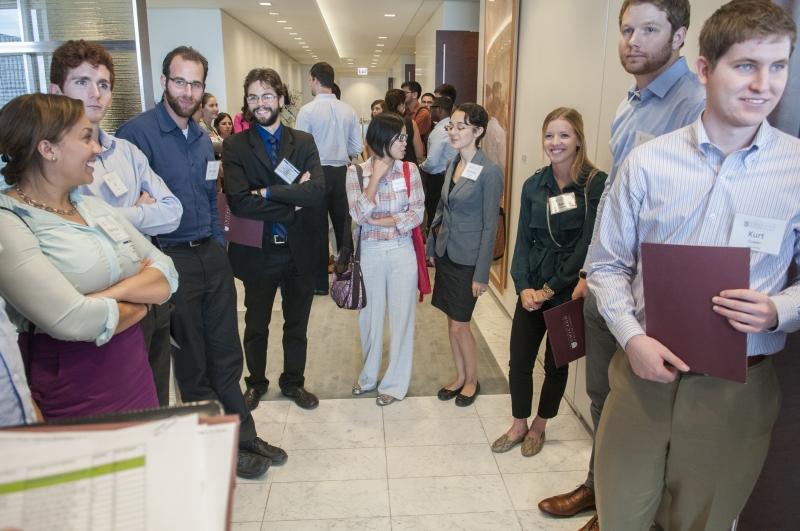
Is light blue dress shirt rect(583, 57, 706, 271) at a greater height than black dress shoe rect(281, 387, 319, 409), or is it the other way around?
light blue dress shirt rect(583, 57, 706, 271)

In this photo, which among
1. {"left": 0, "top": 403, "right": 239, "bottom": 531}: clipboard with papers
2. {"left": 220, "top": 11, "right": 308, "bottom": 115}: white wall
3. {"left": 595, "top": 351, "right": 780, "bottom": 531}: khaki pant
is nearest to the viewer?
{"left": 0, "top": 403, "right": 239, "bottom": 531}: clipboard with papers

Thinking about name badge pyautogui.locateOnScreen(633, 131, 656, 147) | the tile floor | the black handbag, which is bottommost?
the tile floor

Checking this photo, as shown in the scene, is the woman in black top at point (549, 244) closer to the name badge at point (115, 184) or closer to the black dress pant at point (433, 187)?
the name badge at point (115, 184)

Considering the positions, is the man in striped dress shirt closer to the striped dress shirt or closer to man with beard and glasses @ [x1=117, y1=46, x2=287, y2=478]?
the striped dress shirt

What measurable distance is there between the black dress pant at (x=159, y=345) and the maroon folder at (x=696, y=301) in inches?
63.5

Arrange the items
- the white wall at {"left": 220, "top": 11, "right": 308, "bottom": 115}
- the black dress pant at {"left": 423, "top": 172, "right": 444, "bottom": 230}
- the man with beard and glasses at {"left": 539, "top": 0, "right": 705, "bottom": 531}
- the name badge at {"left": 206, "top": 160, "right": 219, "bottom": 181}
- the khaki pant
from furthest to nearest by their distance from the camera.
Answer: the white wall at {"left": 220, "top": 11, "right": 308, "bottom": 115} < the black dress pant at {"left": 423, "top": 172, "right": 444, "bottom": 230} < the name badge at {"left": 206, "top": 160, "right": 219, "bottom": 181} < the man with beard and glasses at {"left": 539, "top": 0, "right": 705, "bottom": 531} < the khaki pant

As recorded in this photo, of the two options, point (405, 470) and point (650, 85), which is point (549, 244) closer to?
point (650, 85)

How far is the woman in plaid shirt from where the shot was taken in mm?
2939

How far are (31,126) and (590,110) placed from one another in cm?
243

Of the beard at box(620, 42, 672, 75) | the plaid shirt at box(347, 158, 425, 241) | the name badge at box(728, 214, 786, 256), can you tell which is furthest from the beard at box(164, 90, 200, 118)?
the name badge at box(728, 214, 786, 256)

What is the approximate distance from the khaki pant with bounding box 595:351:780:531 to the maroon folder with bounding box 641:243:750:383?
0.36 feet

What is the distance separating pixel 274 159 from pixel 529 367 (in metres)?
1.60

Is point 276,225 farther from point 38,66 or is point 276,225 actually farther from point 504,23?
point 504,23

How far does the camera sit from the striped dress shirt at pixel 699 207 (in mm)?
1265
